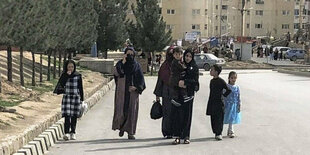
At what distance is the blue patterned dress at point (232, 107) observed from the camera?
36.3 ft

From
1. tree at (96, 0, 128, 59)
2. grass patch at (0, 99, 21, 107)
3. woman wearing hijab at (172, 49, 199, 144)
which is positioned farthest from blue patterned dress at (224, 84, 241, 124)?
tree at (96, 0, 128, 59)

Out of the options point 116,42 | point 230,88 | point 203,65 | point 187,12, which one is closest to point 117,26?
point 116,42

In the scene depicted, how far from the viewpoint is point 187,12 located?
102250mm

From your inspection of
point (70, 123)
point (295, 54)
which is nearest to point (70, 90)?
point (70, 123)

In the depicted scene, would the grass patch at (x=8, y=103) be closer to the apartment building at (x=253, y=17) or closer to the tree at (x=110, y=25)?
the tree at (x=110, y=25)

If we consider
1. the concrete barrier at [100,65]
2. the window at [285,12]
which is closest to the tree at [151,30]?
the concrete barrier at [100,65]

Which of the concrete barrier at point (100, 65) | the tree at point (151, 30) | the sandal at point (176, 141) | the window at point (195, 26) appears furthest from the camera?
the window at point (195, 26)

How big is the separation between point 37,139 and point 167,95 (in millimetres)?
2381

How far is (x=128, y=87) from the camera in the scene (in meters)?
10.5

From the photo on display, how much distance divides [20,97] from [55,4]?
5.38m

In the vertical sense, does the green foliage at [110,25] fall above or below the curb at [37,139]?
above

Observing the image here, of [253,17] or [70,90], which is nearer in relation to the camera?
[70,90]

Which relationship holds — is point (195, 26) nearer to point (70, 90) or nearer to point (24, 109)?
point (24, 109)

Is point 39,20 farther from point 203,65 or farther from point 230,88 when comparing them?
point 203,65
